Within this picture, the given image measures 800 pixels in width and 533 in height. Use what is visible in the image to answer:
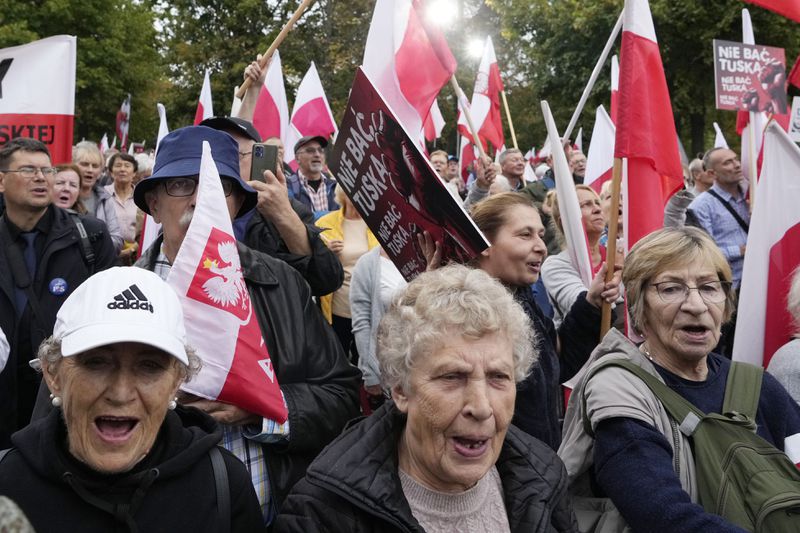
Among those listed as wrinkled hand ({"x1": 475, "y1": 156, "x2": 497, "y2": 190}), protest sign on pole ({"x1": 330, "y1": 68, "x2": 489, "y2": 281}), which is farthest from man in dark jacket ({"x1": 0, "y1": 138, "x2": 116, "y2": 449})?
wrinkled hand ({"x1": 475, "y1": 156, "x2": 497, "y2": 190})

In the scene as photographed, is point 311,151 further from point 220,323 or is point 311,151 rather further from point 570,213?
point 220,323

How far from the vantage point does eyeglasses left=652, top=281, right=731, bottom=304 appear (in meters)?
2.71

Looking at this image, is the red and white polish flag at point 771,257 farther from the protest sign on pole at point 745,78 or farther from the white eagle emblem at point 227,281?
the protest sign on pole at point 745,78

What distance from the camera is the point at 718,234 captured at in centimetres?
691

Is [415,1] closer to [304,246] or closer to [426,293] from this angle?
[304,246]

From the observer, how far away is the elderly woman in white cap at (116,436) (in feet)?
6.33

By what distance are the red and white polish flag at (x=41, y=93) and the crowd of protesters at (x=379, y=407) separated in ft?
8.28

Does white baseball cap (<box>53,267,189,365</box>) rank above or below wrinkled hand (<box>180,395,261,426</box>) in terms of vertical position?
above

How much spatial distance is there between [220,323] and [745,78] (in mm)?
6377

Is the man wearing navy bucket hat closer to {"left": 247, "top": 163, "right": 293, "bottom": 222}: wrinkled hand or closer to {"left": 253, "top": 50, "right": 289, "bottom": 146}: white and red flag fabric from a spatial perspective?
{"left": 247, "top": 163, "right": 293, "bottom": 222}: wrinkled hand

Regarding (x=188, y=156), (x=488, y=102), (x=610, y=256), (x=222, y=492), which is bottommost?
(x=222, y=492)

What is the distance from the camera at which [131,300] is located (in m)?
2.00

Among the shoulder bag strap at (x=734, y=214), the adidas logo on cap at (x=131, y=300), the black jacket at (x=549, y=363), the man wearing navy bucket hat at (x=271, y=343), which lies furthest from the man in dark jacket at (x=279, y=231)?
the shoulder bag strap at (x=734, y=214)

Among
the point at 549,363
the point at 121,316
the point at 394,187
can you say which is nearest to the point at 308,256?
the point at 394,187
